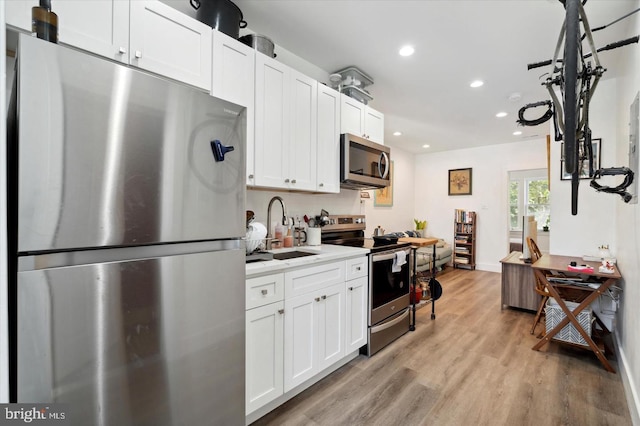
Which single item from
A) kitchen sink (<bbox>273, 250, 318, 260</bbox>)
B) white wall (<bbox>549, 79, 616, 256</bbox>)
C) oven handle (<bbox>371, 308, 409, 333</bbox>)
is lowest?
oven handle (<bbox>371, 308, 409, 333</bbox>)

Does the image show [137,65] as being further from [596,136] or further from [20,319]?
[596,136]

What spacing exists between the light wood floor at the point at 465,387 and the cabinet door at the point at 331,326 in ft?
0.62

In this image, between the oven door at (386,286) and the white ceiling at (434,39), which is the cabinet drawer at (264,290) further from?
the white ceiling at (434,39)

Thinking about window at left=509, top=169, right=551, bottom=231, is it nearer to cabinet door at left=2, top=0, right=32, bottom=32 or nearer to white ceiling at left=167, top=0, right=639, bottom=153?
white ceiling at left=167, top=0, right=639, bottom=153

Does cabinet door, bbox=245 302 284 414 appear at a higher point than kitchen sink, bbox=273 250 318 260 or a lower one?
lower

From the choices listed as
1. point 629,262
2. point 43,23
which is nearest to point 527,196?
point 629,262

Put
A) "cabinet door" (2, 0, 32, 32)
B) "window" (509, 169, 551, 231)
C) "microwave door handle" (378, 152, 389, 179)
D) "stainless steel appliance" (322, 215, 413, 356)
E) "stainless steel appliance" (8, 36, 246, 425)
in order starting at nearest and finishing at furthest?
"stainless steel appliance" (8, 36, 246, 425) < "cabinet door" (2, 0, 32, 32) < "stainless steel appliance" (322, 215, 413, 356) < "microwave door handle" (378, 152, 389, 179) < "window" (509, 169, 551, 231)

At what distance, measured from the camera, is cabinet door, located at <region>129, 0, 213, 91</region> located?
146cm

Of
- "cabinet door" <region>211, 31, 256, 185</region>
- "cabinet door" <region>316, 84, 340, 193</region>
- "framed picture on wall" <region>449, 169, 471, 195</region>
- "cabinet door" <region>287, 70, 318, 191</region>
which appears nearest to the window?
"framed picture on wall" <region>449, 169, 471, 195</region>

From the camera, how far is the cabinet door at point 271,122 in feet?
6.70

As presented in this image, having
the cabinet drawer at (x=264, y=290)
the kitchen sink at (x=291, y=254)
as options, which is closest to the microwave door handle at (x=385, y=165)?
the kitchen sink at (x=291, y=254)

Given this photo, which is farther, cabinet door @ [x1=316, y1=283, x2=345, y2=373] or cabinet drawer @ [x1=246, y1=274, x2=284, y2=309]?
cabinet door @ [x1=316, y1=283, x2=345, y2=373]

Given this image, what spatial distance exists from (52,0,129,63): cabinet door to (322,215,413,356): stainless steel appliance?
6.85ft

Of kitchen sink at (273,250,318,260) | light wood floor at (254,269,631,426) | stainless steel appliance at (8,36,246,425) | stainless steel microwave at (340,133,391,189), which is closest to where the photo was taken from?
stainless steel appliance at (8,36,246,425)
